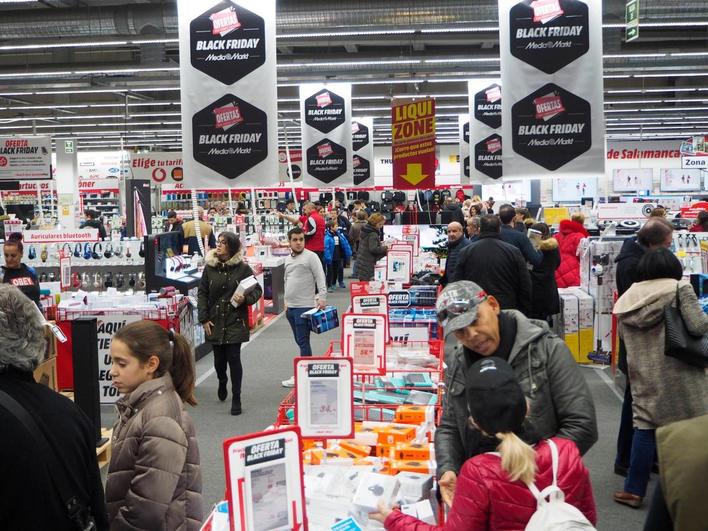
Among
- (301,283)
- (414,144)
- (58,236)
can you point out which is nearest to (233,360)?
(301,283)

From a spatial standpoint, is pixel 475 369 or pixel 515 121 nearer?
pixel 475 369

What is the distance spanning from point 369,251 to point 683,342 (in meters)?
7.22

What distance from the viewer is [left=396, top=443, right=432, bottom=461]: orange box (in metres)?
3.46

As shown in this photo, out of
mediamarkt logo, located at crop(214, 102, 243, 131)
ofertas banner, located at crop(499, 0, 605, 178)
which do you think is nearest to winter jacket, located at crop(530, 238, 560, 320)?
ofertas banner, located at crop(499, 0, 605, 178)

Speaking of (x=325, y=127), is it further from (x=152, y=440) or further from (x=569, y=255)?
(x=152, y=440)

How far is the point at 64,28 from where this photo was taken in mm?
12609

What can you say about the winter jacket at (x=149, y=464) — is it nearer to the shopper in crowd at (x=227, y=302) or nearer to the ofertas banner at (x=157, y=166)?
the shopper in crowd at (x=227, y=302)

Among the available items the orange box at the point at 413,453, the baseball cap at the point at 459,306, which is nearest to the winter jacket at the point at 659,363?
the orange box at the point at 413,453

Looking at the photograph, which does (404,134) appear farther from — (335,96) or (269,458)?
(269,458)

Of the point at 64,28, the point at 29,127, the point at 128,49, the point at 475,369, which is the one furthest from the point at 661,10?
the point at 29,127

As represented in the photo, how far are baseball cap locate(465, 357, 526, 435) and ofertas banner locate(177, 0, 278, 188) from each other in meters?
5.09

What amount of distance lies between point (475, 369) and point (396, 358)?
10.2ft

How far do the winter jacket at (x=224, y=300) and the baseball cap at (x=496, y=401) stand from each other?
15.5 feet

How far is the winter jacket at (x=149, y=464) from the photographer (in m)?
2.51
